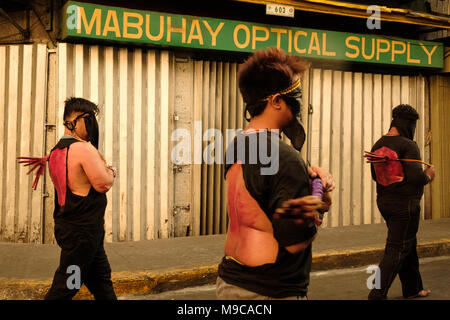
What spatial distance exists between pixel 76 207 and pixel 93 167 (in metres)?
0.30

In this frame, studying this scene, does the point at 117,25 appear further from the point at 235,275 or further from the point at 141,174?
the point at 235,275

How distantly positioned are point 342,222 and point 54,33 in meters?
5.60

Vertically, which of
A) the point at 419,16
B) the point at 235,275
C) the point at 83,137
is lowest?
the point at 235,275

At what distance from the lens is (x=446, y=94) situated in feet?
32.9

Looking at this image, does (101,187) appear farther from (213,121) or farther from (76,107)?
(213,121)

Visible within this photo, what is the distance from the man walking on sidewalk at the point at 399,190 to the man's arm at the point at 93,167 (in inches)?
103

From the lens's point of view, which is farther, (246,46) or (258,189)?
(246,46)

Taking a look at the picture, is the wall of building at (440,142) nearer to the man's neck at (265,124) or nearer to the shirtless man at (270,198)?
the shirtless man at (270,198)

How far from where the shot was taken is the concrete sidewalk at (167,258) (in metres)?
5.52

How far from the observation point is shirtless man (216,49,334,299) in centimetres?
197

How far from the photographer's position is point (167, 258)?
6516mm

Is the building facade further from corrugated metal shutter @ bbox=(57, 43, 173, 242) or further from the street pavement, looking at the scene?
the street pavement

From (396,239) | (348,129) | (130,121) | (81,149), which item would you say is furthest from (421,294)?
(130,121)

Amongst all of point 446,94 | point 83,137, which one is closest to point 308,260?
point 83,137
